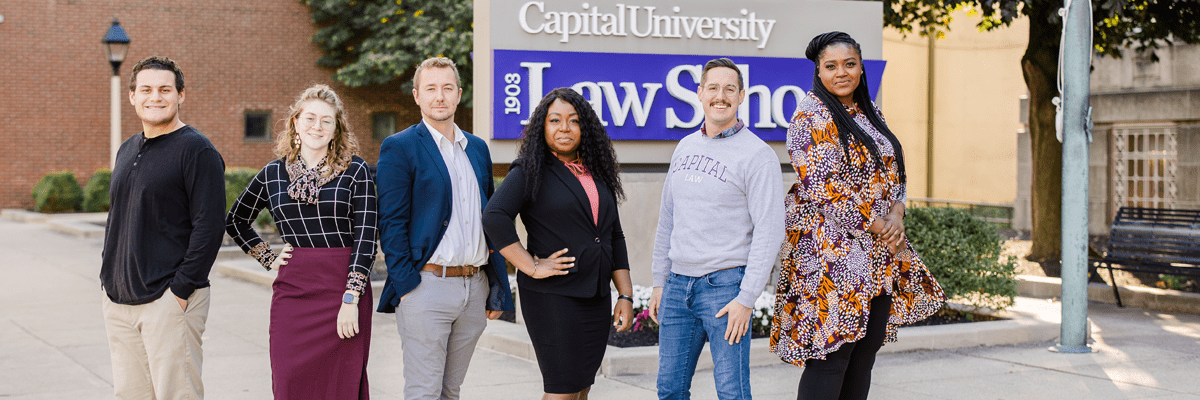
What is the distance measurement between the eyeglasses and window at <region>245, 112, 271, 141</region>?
2178 centimetres

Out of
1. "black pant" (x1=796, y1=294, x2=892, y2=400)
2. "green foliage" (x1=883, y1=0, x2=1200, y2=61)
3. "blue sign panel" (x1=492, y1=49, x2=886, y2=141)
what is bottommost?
"black pant" (x1=796, y1=294, x2=892, y2=400)

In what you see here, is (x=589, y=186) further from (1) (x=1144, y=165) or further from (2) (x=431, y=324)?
(1) (x=1144, y=165)

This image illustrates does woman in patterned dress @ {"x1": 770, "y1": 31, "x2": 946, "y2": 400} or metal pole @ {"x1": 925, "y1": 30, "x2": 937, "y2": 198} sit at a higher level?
metal pole @ {"x1": 925, "y1": 30, "x2": 937, "y2": 198}

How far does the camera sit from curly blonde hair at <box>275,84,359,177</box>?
4.02 metres

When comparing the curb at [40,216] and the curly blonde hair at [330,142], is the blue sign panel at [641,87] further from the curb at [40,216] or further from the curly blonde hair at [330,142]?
the curb at [40,216]

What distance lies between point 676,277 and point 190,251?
190cm

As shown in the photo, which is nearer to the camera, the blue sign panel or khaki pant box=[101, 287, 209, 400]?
khaki pant box=[101, 287, 209, 400]

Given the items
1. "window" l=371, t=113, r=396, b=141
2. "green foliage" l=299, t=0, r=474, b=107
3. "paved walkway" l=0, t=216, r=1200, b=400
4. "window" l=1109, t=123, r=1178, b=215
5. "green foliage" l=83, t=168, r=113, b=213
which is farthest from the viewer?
"window" l=371, t=113, r=396, b=141

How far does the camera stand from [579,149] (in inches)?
163

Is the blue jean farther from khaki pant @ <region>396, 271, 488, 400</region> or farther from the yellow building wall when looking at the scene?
the yellow building wall

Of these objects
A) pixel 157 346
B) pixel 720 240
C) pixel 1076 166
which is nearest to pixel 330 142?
pixel 157 346

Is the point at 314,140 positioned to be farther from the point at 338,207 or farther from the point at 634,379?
the point at 634,379

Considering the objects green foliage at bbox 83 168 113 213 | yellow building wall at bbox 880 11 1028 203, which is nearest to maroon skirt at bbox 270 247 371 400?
green foliage at bbox 83 168 113 213

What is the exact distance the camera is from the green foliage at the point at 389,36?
20594mm
